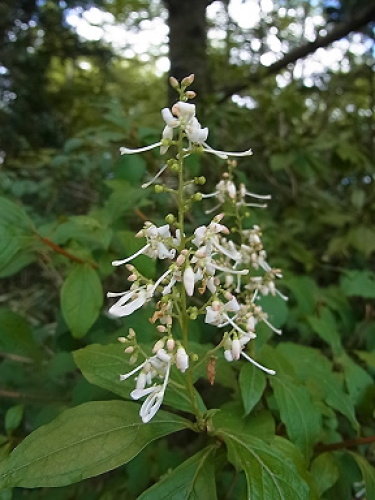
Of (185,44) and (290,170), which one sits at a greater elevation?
(185,44)

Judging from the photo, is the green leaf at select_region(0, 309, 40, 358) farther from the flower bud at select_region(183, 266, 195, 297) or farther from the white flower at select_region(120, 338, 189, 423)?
the flower bud at select_region(183, 266, 195, 297)

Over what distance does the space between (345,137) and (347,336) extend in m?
1.16

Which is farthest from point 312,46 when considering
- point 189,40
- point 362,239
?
point 362,239

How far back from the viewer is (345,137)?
2662 millimetres

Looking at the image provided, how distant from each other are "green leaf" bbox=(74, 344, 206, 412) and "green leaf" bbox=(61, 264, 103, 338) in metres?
0.18

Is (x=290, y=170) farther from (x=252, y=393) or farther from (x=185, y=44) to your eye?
(x=252, y=393)

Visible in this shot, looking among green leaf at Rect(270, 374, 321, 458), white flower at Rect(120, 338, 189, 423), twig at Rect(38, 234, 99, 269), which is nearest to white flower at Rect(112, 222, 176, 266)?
white flower at Rect(120, 338, 189, 423)

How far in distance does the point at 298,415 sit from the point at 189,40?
2112 mm

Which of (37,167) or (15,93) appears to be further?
(15,93)

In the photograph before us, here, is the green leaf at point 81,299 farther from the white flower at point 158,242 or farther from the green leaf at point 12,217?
the white flower at point 158,242

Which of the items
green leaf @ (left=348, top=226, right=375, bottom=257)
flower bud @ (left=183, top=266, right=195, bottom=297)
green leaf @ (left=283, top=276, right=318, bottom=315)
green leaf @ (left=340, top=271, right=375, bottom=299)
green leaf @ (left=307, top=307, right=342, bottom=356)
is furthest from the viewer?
green leaf @ (left=348, top=226, right=375, bottom=257)

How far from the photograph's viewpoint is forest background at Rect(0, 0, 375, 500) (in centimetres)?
117

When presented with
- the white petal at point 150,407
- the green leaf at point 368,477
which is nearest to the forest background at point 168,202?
the green leaf at point 368,477

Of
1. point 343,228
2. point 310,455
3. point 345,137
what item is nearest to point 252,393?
point 310,455
